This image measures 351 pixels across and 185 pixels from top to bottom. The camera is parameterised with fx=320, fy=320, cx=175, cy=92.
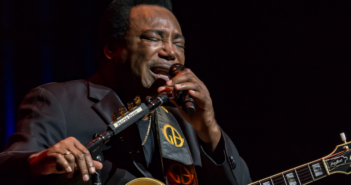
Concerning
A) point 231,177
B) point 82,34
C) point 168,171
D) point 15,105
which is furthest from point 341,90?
point 15,105

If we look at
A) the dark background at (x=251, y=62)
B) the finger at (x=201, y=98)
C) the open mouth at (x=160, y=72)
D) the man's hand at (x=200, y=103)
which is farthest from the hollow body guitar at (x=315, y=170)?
the open mouth at (x=160, y=72)

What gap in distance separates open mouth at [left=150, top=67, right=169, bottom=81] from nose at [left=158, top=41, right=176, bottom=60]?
84 millimetres

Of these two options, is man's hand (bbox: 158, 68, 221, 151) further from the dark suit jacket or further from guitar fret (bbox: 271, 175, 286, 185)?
guitar fret (bbox: 271, 175, 286, 185)

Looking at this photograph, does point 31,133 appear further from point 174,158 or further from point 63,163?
point 174,158

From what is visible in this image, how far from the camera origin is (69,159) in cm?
121

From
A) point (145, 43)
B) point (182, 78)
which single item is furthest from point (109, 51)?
point (182, 78)

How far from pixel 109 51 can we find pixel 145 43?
0.34 meters

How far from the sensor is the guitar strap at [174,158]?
2137 mm

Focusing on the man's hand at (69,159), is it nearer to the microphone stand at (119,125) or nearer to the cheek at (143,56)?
the microphone stand at (119,125)

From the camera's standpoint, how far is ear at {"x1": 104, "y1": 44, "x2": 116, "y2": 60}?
7.47 ft

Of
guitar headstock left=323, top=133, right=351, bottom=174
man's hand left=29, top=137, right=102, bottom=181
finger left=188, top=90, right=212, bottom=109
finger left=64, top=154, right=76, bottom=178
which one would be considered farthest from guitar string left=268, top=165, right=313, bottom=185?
finger left=64, top=154, right=76, bottom=178

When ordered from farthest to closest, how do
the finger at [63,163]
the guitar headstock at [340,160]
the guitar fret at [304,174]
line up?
the guitar headstock at [340,160], the guitar fret at [304,174], the finger at [63,163]

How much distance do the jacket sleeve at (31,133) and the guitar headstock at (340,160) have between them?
178 cm

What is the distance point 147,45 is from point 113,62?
305 millimetres
